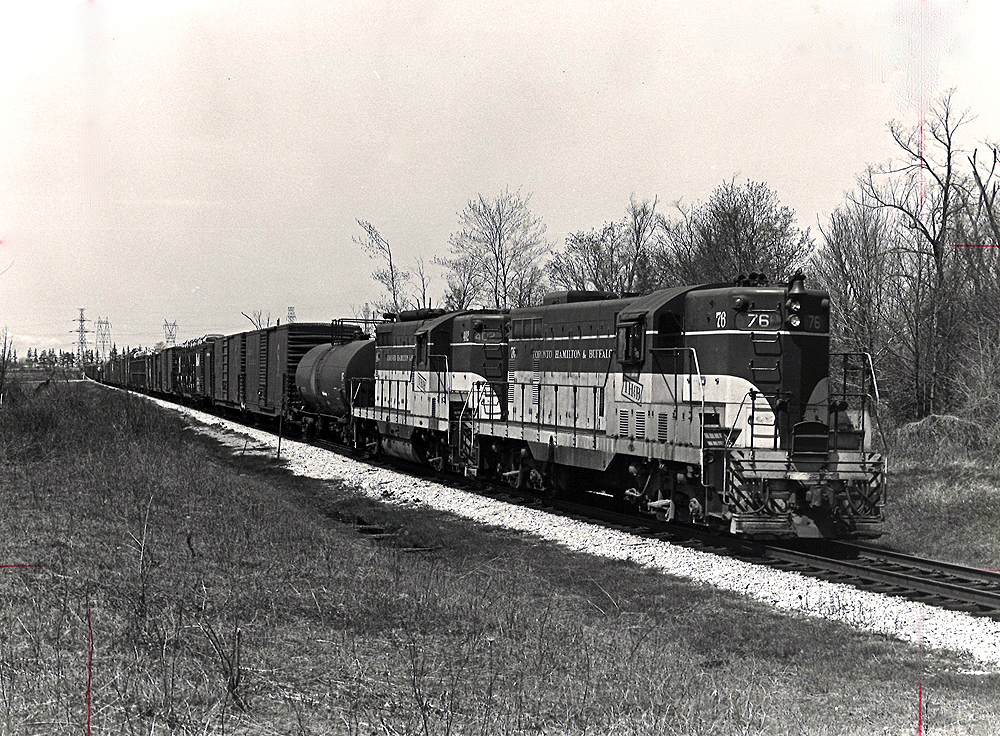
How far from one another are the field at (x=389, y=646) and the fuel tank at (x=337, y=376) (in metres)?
13.2

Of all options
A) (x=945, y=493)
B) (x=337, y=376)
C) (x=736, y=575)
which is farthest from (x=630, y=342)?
(x=337, y=376)

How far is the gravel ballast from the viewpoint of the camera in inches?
340

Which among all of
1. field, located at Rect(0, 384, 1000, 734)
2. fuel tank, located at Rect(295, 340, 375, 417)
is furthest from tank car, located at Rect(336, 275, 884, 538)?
fuel tank, located at Rect(295, 340, 375, 417)

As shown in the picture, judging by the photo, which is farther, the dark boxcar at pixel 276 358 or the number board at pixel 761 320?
the dark boxcar at pixel 276 358

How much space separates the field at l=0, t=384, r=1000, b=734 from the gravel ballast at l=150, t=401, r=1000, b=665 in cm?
44

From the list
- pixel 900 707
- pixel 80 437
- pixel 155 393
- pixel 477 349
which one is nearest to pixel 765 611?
pixel 900 707

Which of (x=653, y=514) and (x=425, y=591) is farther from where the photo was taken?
(x=653, y=514)

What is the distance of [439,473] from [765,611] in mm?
12669

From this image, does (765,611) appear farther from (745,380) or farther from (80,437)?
(80,437)

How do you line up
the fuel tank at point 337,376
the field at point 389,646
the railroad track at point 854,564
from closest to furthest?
the field at point 389,646
the railroad track at point 854,564
the fuel tank at point 337,376

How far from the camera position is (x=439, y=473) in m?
21.3

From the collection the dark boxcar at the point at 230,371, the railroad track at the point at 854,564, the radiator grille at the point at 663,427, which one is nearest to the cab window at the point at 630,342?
the radiator grille at the point at 663,427

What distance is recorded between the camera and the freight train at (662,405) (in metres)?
11.9

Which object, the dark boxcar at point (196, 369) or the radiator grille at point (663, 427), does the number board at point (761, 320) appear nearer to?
the radiator grille at point (663, 427)
